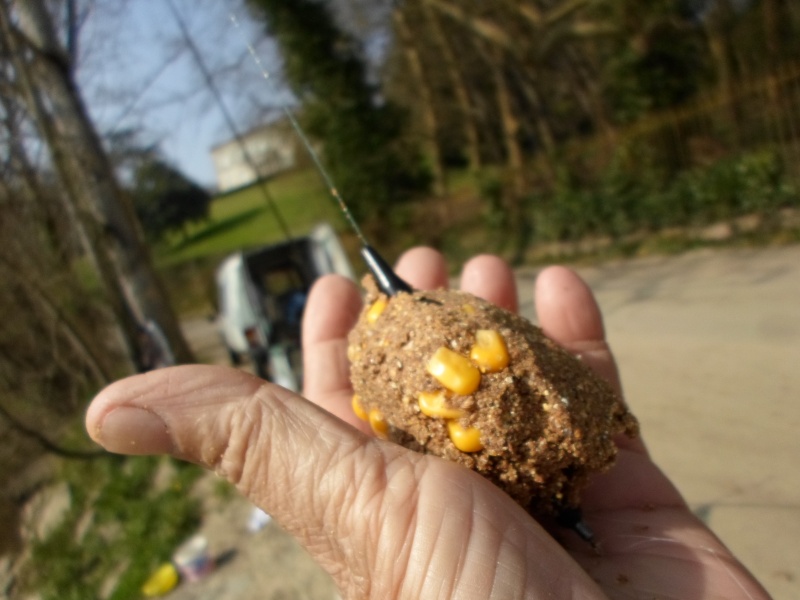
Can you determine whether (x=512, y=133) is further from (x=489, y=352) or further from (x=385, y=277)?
(x=489, y=352)

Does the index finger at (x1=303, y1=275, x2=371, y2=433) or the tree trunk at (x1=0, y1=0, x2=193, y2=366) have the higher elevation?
the tree trunk at (x1=0, y1=0, x2=193, y2=366)

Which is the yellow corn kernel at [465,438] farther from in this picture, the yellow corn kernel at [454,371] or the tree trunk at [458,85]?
the tree trunk at [458,85]

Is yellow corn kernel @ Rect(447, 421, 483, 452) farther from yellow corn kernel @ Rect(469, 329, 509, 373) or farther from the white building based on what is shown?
the white building

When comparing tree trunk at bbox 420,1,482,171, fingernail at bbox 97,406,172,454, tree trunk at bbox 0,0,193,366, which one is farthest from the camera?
tree trunk at bbox 420,1,482,171

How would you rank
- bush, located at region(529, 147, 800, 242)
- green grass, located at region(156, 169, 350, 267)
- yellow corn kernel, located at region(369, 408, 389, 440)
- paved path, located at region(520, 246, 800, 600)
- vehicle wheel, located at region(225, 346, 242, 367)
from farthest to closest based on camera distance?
green grass, located at region(156, 169, 350, 267) → vehicle wheel, located at region(225, 346, 242, 367) → bush, located at region(529, 147, 800, 242) → paved path, located at region(520, 246, 800, 600) → yellow corn kernel, located at region(369, 408, 389, 440)

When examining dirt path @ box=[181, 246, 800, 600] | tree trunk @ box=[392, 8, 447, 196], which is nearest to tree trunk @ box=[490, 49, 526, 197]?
tree trunk @ box=[392, 8, 447, 196]

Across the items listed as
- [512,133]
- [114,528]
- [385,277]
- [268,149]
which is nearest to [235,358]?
[114,528]
